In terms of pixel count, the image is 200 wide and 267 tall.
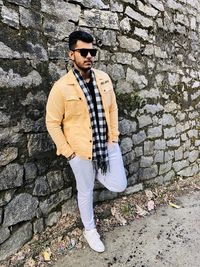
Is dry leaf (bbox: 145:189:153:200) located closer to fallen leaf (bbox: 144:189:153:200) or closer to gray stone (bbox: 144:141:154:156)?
fallen leaf (bbox: 144:189:153:200)

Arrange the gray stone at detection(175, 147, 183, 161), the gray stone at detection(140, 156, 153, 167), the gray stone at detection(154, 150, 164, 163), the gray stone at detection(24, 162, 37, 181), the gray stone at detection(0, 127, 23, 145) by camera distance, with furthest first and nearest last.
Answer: the gray stone at detection(175, 147, 183, 161)
the gray stone at detection(154, 150, 164, 163)
the gray stone at detection(140, 156, 153, 167)
the gray stone at detection(24, 162, 37, 181)
the gray stone at detection(0, 127, 23, 145)

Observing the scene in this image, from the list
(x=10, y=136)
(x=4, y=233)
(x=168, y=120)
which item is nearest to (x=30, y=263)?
(x=4, y=233)

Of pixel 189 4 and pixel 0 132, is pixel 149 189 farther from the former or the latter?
pixel 189 4

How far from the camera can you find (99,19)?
3.48 metres

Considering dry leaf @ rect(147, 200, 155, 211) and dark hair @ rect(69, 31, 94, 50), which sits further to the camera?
dry leaf @ rect(147, 200, 155, 211)

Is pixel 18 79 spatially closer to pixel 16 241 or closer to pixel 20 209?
pixel 20 209

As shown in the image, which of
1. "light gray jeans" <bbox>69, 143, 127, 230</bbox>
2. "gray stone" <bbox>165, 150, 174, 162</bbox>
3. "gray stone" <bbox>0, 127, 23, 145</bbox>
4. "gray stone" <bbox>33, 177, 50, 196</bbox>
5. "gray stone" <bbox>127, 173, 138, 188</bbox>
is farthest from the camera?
"gray stone" <bbox>165, 150, 174, 162</bbox>

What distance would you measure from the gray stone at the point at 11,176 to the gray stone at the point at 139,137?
155 cm

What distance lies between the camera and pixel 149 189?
4281mm

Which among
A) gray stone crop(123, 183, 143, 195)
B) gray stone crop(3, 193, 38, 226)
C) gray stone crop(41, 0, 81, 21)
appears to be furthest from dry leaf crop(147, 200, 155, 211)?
gray stone crop(41, 0, 81, 21)

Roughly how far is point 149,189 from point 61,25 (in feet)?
7.37

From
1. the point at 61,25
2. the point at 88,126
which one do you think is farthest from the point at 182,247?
the point at 61,25

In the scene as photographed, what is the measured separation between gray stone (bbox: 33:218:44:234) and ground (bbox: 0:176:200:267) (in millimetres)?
45

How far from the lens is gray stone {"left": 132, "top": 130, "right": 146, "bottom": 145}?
402 centimetres
